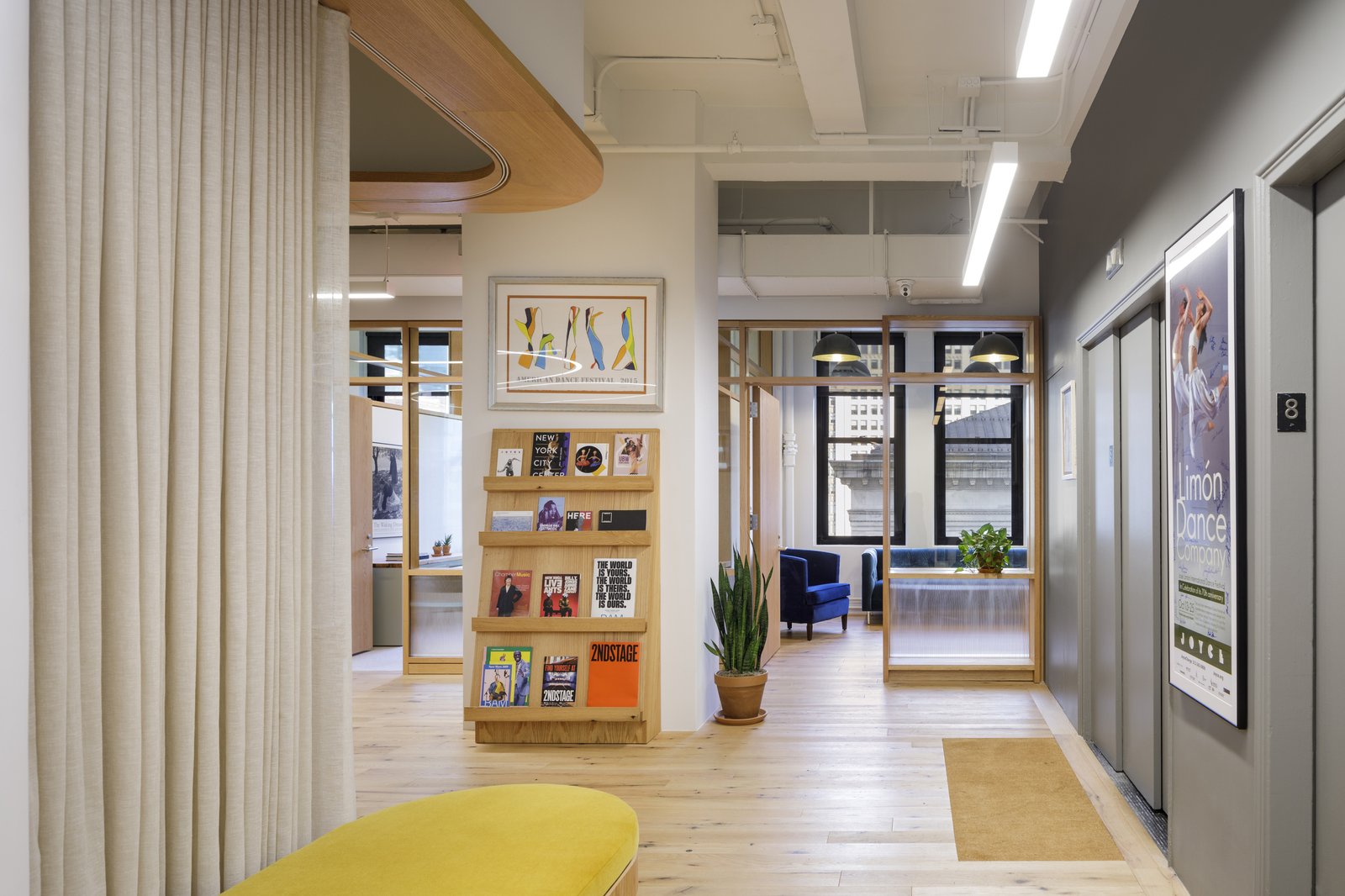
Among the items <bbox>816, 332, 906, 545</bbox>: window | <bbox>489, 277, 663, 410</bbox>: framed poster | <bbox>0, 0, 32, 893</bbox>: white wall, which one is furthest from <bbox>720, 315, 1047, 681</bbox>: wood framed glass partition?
<bbox>0, 0, 32, 893</bbox>: white wall

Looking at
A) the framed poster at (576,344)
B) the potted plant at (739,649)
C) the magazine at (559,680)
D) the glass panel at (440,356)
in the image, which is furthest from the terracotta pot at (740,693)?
the glass panel at (440,356)

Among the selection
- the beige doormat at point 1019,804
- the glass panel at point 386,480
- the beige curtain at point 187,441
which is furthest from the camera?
the glass panel at point 386,480

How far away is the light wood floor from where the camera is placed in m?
3.61

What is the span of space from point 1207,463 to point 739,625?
3213mm

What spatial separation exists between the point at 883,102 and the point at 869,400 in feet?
20.5

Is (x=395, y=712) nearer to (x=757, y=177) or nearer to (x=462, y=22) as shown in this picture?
(x=757, y=177)

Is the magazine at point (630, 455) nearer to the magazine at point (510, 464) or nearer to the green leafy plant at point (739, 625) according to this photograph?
the magazine at point (510, 464)

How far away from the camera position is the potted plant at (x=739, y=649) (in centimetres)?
591

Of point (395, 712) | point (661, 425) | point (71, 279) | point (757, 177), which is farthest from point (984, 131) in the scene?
point (71, 279)

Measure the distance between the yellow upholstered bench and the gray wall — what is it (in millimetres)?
1623

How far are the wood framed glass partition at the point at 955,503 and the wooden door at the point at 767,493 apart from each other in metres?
0.79

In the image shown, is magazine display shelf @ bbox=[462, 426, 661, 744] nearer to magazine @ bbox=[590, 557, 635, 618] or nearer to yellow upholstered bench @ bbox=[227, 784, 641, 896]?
magazine @ bbox=[590, 557, 635, 618]

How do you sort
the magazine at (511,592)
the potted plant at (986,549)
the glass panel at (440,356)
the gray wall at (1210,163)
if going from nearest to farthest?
the gray wall at (1210,163) < the magazine at (511,592) < the potted plant at (986,549) < the glass panel at (440,356)

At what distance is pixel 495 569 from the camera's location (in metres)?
5.67
